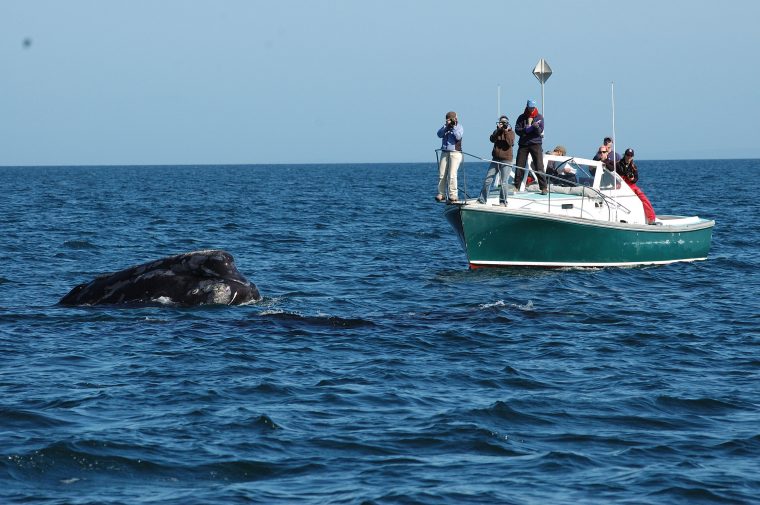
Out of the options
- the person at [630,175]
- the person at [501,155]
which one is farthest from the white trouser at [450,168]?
the person at [630,175]

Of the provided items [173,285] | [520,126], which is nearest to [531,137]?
[520,126]

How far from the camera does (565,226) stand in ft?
71.6

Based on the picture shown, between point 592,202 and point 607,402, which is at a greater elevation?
point 592,202

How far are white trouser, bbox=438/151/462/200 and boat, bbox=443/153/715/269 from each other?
1.09 ft

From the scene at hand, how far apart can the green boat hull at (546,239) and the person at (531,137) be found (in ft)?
3.99

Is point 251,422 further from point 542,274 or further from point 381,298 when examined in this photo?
point 542,274

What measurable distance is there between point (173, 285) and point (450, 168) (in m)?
7.07

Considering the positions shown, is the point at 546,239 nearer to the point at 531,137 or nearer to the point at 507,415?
the point at 531,137

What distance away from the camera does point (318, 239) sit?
106 ft

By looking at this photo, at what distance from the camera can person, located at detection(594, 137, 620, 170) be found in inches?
910

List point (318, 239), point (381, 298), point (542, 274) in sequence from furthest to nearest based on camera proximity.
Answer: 1. point (318, 239)
2. point (542, 274)
3. point (381, 298)

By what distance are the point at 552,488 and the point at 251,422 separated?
319 centimetres

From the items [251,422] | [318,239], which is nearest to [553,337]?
[251,422]

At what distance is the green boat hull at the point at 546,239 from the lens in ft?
71.1
